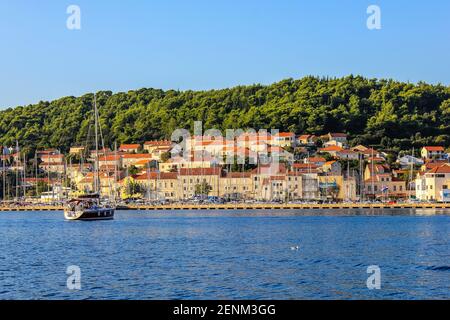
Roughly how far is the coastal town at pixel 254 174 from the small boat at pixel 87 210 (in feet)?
84.5

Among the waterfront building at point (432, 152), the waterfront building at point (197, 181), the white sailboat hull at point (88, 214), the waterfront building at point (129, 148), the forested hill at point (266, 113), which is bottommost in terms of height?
the white sailboat hull at point (88, 214)

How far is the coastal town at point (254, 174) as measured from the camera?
91.9m

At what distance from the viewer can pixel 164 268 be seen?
84.8ft

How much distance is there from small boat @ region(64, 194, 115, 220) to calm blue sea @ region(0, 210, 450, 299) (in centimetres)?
1185

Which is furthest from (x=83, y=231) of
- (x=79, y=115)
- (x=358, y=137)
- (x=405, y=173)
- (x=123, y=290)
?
(x=79, y=115)

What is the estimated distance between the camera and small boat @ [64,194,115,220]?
5738cm

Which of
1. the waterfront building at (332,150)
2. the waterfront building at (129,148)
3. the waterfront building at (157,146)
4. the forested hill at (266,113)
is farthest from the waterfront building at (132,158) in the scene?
the waterfront building at (332,150)

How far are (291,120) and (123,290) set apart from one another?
341ft

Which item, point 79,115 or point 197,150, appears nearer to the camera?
point 197,150

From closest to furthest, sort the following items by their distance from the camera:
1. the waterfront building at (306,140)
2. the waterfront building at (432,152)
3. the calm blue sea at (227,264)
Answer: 1. the calm blue sea at (227,264)
2. the waterfront building at (432,152)
3. the waterfront building at (306,140)

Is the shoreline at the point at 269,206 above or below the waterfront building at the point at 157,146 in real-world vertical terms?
below

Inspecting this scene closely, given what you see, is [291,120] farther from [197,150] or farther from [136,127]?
[136,127]

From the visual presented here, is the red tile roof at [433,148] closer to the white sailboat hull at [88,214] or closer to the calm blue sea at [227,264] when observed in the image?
the white sailboat hull at [88,214]

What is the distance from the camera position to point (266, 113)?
126875 mm
